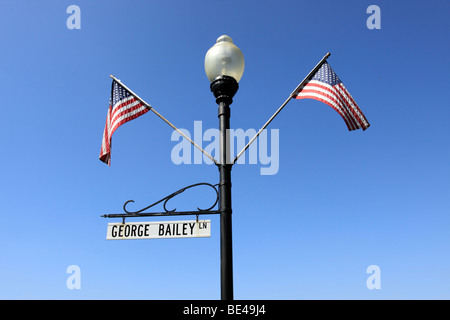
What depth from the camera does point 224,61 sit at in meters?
5.14

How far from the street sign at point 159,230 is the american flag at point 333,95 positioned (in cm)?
272

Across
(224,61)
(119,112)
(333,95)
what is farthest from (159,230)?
(333,95)

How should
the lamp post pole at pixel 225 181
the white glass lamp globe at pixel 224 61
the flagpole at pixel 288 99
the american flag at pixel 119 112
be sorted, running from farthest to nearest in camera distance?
the american flag at pixel 119 112 < the white glass lamp globe at pixel 224 61 < the flagpole at pixel 288 99 < the lamp post pole at pixel 225 181

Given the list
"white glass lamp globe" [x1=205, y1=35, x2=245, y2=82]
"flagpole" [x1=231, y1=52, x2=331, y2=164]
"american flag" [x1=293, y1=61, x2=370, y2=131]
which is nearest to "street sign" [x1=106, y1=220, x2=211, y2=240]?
"flagpole" [x1=231, y1=52, x2=331, y2=164]

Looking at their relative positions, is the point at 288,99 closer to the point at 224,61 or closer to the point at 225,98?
the point at 225,98

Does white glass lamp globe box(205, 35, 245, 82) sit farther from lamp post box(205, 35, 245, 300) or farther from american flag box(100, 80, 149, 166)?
american flag box(100, 80, 149, 166)

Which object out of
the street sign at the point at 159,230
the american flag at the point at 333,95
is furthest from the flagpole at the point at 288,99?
the street sign at the point at 159,230

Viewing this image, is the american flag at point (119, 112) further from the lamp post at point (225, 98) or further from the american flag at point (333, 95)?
the american flag at point (333, 95)

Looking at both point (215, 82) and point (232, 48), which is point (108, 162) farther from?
point (232, 48)

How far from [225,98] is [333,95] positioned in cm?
201

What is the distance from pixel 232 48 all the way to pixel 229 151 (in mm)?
1712

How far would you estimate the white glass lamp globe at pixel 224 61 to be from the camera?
515 centimetres
